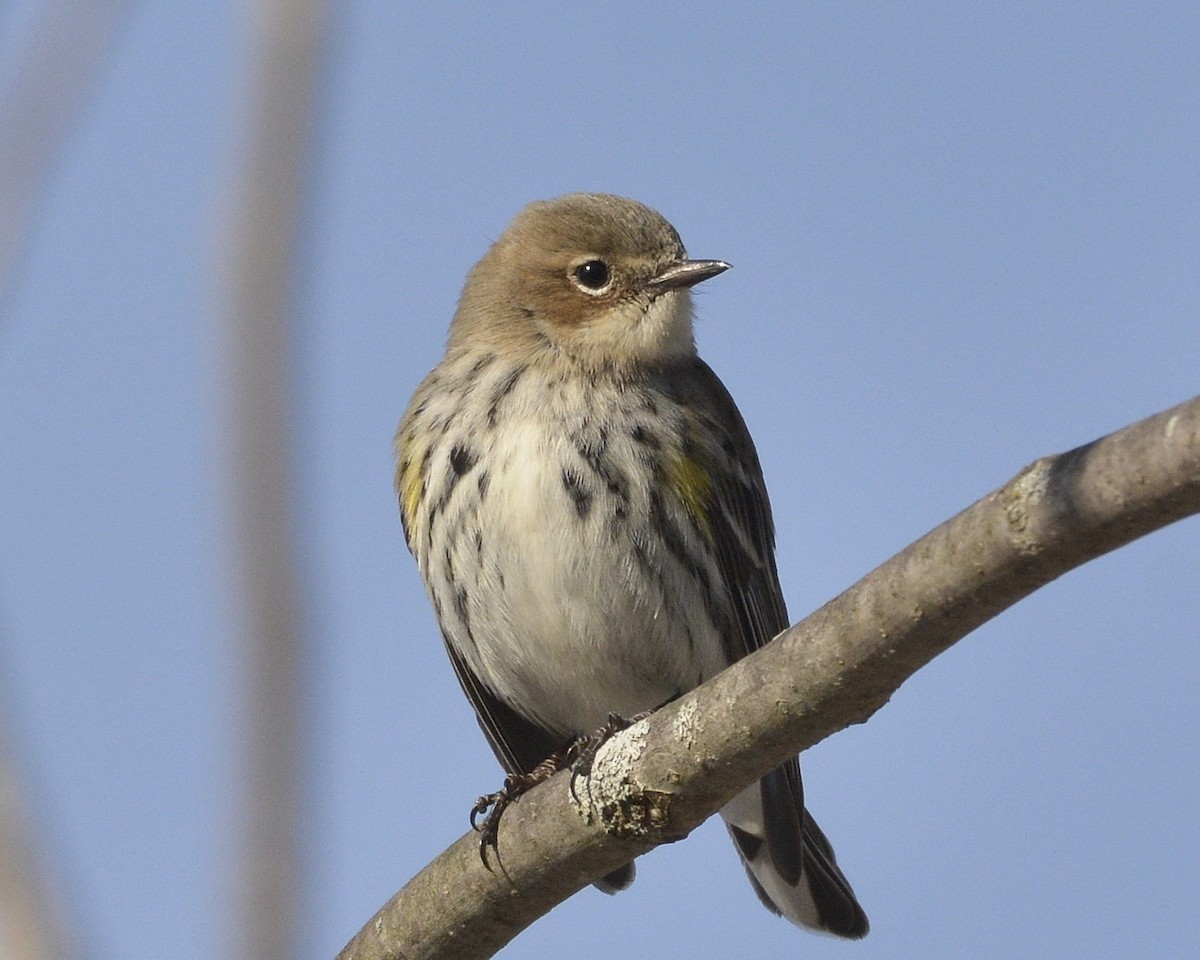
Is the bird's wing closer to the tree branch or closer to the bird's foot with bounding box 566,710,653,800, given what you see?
the bird's foot with bounding box 566,710,653,800

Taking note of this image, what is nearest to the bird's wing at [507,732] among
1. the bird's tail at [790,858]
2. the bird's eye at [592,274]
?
the bird's tail at [790,858]

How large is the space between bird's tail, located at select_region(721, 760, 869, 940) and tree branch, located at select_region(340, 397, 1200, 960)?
7.01 feet

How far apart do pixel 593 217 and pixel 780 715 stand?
4324mm

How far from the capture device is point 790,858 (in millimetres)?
7387

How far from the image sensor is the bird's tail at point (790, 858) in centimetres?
727

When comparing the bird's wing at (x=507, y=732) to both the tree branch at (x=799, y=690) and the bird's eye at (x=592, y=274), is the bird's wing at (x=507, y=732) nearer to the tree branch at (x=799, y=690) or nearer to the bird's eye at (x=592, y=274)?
the bird's eye at (x=592, y=274)

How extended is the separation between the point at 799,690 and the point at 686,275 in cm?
389

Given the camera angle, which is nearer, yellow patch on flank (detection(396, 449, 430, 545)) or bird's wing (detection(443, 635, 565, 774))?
yellow patch on flank (detection(396, 449, 430, 545))

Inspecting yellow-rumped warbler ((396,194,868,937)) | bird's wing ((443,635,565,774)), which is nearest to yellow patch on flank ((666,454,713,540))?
yellow-rumped warbler ((396,194,868,937))

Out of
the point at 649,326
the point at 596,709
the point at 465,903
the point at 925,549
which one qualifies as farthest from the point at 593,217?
the point at 925,549

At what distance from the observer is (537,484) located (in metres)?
6.79

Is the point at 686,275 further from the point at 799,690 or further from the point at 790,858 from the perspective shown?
the point at 799,690

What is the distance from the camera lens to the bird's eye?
8016mm

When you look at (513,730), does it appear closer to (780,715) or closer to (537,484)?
(537,484)
